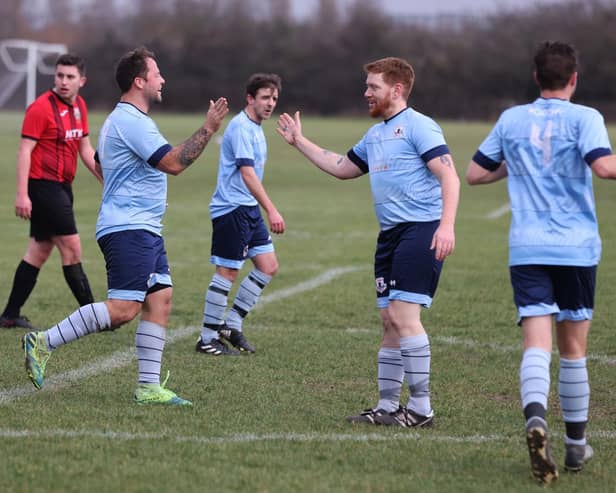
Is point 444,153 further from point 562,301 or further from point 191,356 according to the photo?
point 191,356

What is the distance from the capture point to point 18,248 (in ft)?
44.3

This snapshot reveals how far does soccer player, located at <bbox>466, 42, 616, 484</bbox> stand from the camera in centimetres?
482

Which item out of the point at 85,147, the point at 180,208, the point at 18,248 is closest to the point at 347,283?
the point at 85,147

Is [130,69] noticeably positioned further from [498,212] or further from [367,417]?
[498,212]

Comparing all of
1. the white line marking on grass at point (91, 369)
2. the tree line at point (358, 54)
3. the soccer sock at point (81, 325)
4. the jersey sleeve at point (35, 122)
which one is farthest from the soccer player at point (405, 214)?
the tree line at point (358, 54)

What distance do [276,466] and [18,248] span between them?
931 cm

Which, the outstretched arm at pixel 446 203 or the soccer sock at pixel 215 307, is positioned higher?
the outstretched arm at pixel 446 203

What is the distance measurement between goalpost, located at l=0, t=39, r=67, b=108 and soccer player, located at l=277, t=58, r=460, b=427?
32396 mm

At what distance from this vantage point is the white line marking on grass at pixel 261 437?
17.5ft

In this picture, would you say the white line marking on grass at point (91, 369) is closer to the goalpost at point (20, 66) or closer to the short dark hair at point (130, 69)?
the short dark hair at point (130, 69)

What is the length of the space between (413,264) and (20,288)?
4.14 m

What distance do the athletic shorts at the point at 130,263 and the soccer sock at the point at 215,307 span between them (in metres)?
1.88

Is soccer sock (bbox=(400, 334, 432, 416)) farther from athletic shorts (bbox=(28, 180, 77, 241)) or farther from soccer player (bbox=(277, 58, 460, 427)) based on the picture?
athletic shorts (bbox=(28, 180, 77, 241))

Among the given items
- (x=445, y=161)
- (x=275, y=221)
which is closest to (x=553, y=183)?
(x=445, y=161)
